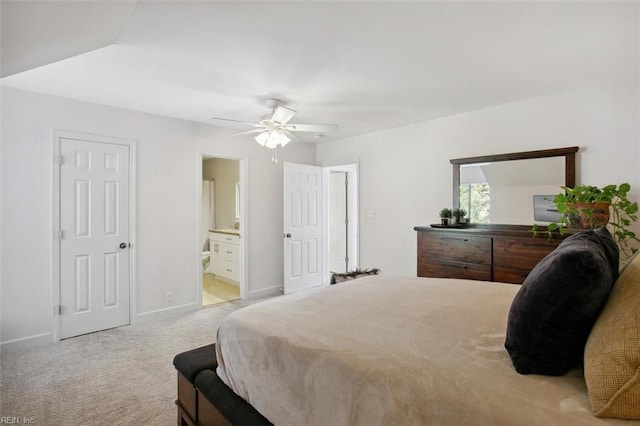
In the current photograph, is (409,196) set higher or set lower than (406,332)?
higher

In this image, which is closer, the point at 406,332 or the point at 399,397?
the point at 399,397

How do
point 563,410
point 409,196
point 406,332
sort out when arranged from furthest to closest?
1. point 409,196
2. point 406,332
3. point 563,410

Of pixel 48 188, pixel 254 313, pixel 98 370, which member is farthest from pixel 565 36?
pixel 48 188

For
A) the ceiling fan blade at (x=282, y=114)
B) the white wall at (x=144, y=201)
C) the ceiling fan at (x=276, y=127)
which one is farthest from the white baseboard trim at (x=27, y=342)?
the ceiling fan blade at (x=282, y=114)

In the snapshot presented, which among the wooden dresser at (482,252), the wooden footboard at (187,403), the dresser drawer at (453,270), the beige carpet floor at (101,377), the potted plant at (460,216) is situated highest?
the potted plant at (460,216)

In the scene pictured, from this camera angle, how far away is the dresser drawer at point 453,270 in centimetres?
324

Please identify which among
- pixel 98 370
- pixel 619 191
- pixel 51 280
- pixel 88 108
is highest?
pixel 88 108

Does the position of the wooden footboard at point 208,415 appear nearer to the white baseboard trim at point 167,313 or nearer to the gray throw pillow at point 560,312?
the gray throw pillow at point 560,312

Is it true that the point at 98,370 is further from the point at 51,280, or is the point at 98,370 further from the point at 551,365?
the point at 551,365

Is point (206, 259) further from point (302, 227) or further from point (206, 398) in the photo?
point (206, 398)

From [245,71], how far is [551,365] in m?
2.60

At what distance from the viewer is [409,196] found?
4.39 m

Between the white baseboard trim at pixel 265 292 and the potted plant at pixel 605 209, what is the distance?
3630mm

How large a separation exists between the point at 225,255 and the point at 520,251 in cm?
444
